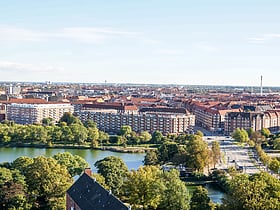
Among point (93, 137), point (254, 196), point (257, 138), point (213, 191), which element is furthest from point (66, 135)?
point (254, 196)

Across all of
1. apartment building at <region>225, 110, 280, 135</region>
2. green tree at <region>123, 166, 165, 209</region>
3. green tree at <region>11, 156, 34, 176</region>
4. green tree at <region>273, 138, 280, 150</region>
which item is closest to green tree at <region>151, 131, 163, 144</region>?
green tree at <region>273, 138, 280, 150</region>

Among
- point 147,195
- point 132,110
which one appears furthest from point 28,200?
point 132,110

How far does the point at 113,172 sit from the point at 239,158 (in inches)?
379

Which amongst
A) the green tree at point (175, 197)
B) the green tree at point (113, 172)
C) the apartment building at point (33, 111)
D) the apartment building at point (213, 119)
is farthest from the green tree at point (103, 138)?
the green tree at point (175, 197)

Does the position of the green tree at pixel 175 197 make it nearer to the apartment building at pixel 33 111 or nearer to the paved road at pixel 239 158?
the paved road at pixel 239 158

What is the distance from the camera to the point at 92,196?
10.6 metres

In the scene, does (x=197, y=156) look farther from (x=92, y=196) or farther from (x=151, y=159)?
(x=92, y=196)

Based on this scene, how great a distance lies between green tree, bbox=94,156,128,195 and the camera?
578 inches

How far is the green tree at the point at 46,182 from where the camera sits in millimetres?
13227

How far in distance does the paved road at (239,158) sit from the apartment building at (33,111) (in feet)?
52.6

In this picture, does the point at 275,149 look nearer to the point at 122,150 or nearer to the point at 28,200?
the point at 122,150

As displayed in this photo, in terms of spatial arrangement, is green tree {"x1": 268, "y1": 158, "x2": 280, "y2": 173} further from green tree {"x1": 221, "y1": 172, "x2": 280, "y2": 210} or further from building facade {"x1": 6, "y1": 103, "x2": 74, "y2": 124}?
building facade {"x1": 6, "y1": 103, "x2": 74, "y2": 124}

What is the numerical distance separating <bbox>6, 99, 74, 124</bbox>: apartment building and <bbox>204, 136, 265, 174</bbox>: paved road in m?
16.0

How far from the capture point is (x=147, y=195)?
41.9ft
